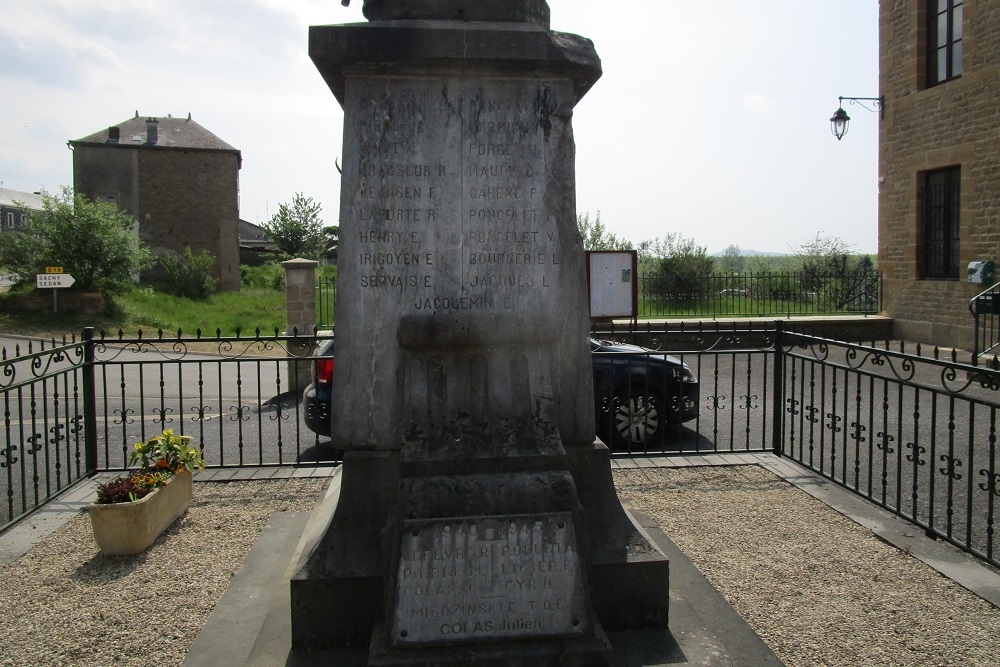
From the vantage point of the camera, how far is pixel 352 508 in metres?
3.12

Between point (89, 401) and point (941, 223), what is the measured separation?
17.1 meters

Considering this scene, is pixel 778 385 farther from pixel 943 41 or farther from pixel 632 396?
pixel 943 41

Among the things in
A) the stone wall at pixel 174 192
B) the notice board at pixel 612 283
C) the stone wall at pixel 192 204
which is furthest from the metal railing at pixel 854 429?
the stone wall at pixel 174 192

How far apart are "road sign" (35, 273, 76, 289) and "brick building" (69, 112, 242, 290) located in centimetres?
1833

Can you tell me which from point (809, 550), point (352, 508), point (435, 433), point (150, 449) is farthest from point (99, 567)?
point (809, 550)

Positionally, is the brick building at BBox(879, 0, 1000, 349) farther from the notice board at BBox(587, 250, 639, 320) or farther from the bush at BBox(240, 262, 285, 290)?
the bush at BBox(240, 262, 285, 290)

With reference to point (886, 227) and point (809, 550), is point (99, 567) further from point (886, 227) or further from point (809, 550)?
point (886, 227)

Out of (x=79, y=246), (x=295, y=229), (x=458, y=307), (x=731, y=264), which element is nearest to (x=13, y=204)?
(x=295, y=229)

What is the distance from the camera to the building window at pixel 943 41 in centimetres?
1586

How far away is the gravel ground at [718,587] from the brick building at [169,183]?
123ft

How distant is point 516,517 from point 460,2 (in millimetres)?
2149

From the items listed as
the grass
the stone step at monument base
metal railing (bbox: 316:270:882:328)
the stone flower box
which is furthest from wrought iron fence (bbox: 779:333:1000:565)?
the grass

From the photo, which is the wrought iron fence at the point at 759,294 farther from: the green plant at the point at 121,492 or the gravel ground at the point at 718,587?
the green plant at the point at 121,492

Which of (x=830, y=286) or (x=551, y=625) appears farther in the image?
(x=830, y=286)
